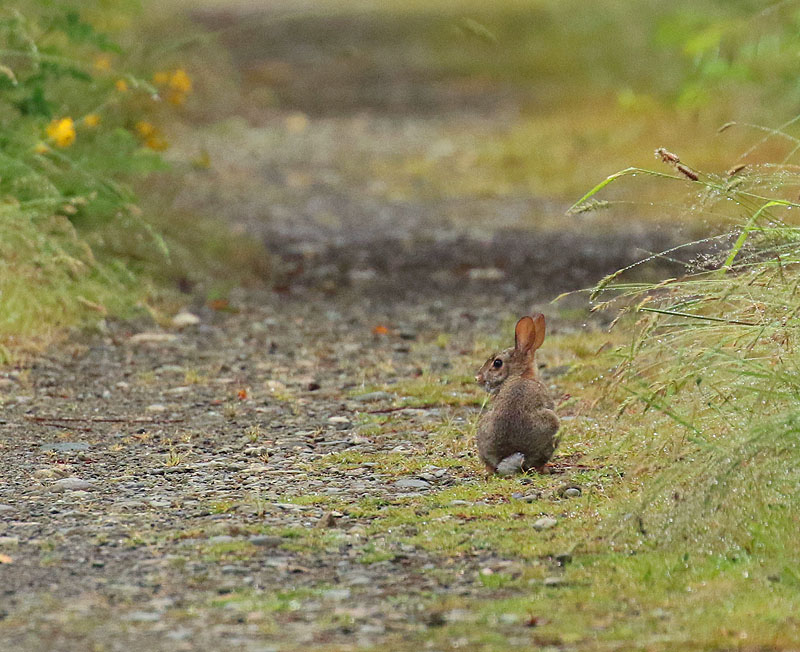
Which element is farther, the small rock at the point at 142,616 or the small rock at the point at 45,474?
the small rock at the point at 45,474

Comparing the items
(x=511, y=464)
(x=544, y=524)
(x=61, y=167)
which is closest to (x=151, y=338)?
(x=61, y=167)

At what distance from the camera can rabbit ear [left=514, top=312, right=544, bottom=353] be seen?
496 cm

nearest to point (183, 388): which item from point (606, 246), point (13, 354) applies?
point (13, 354)

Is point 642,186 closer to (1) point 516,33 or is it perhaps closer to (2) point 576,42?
(2) point 576,42

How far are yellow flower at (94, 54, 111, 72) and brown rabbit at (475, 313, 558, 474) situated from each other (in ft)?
12.6

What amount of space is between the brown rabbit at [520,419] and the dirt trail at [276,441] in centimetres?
16

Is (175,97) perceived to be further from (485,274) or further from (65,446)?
(65,446)

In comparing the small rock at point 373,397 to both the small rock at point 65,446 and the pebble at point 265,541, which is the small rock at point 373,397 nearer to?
the small rock at point 65,446

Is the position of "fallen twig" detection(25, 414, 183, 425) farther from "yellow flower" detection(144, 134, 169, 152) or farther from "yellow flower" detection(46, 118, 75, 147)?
"yellow flower" detection(144, 134, 169, 152)

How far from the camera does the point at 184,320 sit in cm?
Result: 759

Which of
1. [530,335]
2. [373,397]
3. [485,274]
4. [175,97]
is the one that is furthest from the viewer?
[485,274]

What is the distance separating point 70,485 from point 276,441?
93cm

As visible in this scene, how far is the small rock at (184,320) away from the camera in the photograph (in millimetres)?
7547

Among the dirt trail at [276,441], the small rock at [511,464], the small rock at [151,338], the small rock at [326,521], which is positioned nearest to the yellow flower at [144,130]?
the dirt trail at [276,441]
